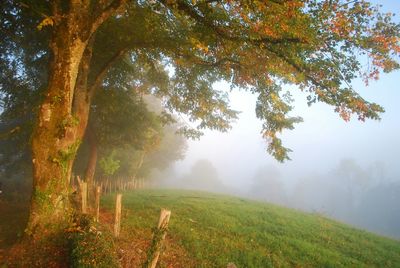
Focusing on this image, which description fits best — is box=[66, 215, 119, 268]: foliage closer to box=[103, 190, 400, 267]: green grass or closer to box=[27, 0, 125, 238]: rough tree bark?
box=[27, 0, 125, 238]: rough tree bark

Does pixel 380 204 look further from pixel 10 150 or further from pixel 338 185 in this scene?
pixel 10 150

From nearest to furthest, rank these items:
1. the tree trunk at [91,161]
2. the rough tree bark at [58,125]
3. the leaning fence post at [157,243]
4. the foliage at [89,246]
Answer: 1. the leaning fence post at [157,243]
2. the foliage at [89,246]
3. the rough tree bark at [58,125]
4. the tree trunk at [91,161]

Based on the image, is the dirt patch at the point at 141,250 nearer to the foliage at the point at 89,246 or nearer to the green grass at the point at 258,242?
the green grass at the point at 258,242

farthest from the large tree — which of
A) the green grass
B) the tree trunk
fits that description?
the tree trunk

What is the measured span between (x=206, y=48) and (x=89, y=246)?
8.40 metres

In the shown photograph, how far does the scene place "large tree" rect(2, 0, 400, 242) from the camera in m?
10.9

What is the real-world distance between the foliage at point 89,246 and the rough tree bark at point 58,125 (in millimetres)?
729

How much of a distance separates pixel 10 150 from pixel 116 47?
21.5 meters

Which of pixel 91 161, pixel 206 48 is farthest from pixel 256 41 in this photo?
pixel 91 161

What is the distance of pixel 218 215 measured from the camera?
64.8 feet

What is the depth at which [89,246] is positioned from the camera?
9.62 meters

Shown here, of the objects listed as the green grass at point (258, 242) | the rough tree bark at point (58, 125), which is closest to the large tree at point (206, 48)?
the rough tree bark at point (58, 125)

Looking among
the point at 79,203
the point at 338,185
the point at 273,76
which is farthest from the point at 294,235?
the point at 338,185

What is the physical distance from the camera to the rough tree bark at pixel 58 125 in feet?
35.6
